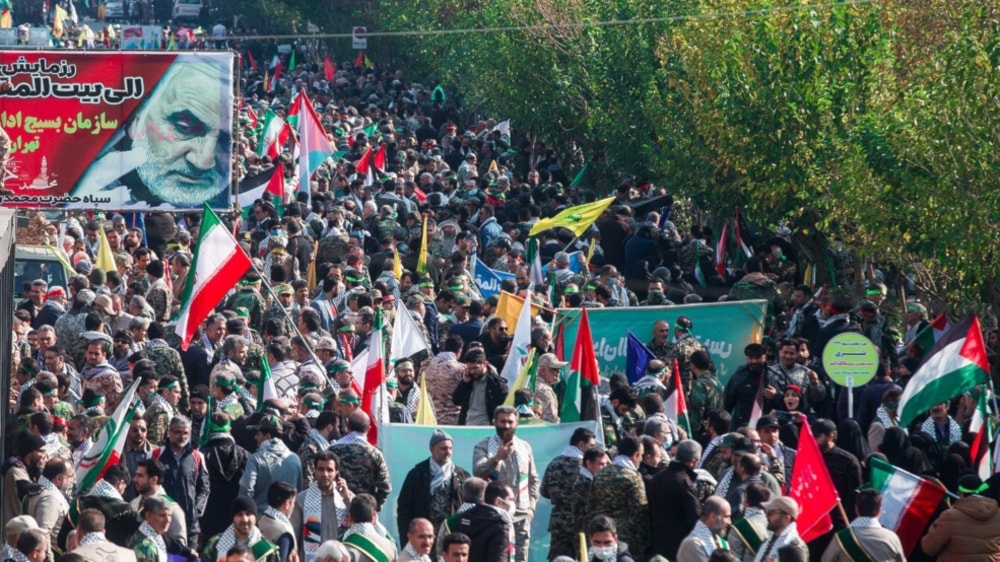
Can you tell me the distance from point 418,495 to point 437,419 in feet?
9.16

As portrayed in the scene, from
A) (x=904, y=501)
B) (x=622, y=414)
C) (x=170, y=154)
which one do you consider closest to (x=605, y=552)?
(x=904, y=501)

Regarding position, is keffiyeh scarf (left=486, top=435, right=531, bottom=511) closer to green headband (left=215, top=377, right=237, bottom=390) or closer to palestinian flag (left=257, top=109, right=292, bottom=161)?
green headband (left=215, top=377, right=237, bottom=390)

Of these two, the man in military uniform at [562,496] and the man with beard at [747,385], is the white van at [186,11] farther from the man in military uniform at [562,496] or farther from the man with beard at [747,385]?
the man in military uniform at [562,496]

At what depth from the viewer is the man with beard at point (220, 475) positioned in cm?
1205

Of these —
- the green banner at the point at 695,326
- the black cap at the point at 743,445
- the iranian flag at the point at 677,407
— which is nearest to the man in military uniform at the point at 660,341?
the green banner at the point at 695,326

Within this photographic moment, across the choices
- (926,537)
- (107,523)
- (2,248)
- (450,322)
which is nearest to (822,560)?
(926,537)

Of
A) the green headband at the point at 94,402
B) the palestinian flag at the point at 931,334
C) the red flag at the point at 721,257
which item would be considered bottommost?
the red flag at the point at 721,257

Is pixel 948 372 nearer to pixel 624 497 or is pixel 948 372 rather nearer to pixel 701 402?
pixel 701 402

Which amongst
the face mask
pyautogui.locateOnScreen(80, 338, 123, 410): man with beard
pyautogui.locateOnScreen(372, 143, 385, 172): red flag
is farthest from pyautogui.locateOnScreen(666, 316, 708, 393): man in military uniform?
pyautogui.locateOnScreen(372, 143, 385, 172): red flag

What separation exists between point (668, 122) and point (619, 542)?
14228mm

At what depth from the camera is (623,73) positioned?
1155 inches

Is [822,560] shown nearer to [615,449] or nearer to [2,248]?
[615,449]

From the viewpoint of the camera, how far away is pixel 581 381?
14461 millimetres

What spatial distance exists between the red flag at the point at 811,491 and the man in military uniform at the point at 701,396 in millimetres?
3339
